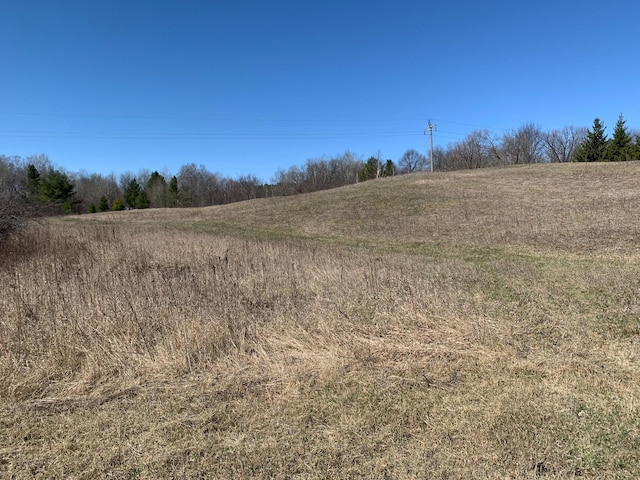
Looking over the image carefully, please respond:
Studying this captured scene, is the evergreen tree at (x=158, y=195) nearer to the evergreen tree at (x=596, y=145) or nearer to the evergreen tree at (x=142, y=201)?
the evergreen tree at (x=142, y=201)

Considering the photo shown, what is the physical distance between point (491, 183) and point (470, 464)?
99.2ft

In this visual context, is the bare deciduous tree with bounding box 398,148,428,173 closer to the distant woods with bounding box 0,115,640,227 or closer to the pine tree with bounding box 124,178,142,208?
the distant woods with bounding box 0,115,640,227

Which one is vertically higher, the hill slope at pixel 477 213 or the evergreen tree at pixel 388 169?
the evergreen tree at pixel 388 169

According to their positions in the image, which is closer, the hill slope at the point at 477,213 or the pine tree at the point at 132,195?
the hill slope at the point at 477,213

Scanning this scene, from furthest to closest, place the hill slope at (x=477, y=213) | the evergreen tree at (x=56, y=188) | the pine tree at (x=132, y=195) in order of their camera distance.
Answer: the pine tree at (x=132, y=195) < the evergreen tree at (x=56, y=188) < the hill slope at (x=477, y=213)

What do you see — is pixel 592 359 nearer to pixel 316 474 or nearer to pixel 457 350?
pixel 457 350

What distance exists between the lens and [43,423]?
2.62 m

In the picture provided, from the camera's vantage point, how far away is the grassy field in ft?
7.41


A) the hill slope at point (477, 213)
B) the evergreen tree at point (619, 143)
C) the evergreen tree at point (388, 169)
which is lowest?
the hill slope at point (477, 213)

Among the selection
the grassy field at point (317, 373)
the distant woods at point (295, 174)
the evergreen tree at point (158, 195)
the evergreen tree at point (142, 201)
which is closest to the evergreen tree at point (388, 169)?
the distant woods at point (295, 174)

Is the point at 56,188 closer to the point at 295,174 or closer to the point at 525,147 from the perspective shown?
the point at 295,174

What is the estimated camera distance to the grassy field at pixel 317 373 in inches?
88.9


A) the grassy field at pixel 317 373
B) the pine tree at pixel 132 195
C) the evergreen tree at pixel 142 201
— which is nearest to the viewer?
the grassy field at pixel 317 373

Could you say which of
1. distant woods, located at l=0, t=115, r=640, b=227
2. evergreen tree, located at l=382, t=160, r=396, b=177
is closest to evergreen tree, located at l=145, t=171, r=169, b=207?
distant woods, located at l=0, t=115, r=640, b=227
